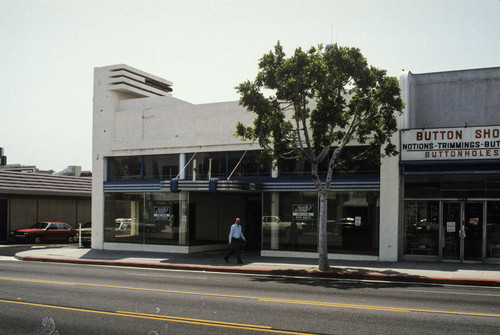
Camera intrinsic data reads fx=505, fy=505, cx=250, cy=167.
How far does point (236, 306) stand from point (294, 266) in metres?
7.68

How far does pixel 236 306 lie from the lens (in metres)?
11.1

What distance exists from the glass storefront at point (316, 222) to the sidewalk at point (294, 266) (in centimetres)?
75

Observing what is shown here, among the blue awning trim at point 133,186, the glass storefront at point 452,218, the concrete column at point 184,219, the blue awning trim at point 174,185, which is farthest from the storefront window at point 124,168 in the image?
the glass storefront at point 452,218

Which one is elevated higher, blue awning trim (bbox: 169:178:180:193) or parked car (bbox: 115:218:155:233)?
blue awning trim (bbox: 169:178:180:193)

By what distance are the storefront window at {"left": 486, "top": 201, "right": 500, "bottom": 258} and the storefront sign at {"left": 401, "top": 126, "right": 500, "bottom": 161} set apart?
187cm

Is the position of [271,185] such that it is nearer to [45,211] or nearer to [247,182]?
[247,182]

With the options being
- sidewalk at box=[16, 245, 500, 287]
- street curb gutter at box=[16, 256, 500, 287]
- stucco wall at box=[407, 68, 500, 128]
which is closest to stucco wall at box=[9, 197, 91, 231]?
sidewalk at box=[16, 245, 500, 287]

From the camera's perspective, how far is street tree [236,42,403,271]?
16781mm

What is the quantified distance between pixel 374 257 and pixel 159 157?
37.4 feet

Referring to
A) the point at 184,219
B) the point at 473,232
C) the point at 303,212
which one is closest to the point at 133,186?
the point at 184,219

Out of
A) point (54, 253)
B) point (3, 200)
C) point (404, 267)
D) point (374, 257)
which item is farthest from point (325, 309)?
point (3, 200)

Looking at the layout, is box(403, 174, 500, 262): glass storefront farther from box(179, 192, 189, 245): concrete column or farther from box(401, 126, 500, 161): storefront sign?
box(179, 192, 189, 245): concrete column

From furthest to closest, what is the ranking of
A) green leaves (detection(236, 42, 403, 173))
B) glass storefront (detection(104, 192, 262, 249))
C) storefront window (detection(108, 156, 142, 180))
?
storefront window (detection(108, 156, 142, 180))
glass storefront (detection(104, 192, 262, 249))
green leaves (detection(236, 42, 403, 173))

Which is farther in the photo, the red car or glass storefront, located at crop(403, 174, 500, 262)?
the red car
